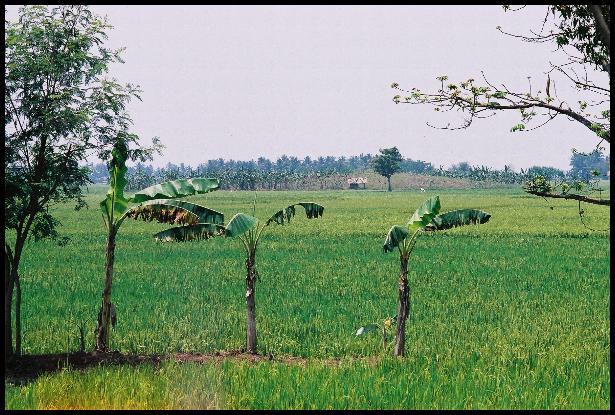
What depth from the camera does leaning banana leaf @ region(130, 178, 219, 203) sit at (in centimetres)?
792

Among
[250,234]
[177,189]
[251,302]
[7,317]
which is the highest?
[177,189]

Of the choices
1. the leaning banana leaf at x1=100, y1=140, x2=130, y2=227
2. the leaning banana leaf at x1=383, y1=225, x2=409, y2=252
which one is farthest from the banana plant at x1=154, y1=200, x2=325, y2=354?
the leaning banana leaf at x1=383, y1=225, x2=409, y2=252

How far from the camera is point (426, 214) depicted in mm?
7906

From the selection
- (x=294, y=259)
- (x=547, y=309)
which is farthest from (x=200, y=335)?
(x=294, y=259)

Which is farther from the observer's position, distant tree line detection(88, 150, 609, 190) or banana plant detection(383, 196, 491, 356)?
distant tree line detection(88, 150, 609, 190)

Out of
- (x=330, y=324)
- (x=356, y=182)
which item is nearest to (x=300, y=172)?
(x=356, y=182)

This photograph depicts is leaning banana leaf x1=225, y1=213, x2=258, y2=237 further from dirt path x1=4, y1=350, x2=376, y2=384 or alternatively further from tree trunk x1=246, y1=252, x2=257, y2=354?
dirt path x1=4, y1=350, x2=376, y2=384

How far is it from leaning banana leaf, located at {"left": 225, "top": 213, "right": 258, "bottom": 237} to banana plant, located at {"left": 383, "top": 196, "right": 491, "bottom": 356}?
1570 millimetres

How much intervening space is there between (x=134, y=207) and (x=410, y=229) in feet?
10.9

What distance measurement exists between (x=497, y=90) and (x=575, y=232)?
2475 cm

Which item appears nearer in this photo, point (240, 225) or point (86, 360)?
point (240, 225)

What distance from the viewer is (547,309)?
12.3m

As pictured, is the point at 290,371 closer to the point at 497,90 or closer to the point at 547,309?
the point at 497,90

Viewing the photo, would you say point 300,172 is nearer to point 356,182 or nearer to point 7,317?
point 356,182
